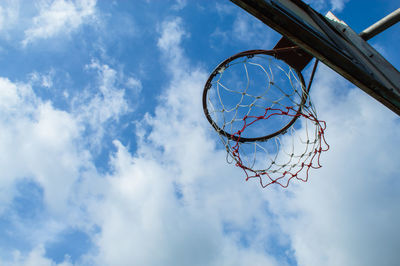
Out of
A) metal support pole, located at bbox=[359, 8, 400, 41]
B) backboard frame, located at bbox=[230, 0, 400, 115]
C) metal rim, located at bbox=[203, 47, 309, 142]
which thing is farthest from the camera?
metal rim, located at bbox=[203, 47, 309, 142]

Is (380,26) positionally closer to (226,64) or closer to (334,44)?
(334,44)

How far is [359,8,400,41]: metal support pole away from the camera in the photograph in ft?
8.87

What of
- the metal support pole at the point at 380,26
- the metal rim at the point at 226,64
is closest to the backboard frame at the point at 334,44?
the metal support pole at the point at 380,26

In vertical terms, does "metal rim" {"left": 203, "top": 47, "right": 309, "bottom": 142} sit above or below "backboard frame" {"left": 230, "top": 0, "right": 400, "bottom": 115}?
above

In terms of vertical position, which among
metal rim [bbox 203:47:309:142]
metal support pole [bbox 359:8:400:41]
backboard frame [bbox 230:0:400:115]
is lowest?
backboard frame [bbox 230:0:400:115]

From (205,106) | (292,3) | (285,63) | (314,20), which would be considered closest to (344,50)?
(314,20)

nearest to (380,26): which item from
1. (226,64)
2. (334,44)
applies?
(334,44)

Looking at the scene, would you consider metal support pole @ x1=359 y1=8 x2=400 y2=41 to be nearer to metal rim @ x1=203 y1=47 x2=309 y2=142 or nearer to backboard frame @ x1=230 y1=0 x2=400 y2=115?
backboard frame @ x1=230 y1=0 x2=400 y2=115

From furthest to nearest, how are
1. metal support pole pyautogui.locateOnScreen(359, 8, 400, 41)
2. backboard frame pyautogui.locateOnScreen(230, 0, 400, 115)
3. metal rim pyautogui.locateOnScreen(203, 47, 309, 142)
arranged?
metal rim pyautogui.locateOnScreen(203, 47, 309, 142), metal support pole pyautogui.locateOnScreen(359, 8, 400, 41), backboard frame pyautogui.locateOnScreen(230, 0, 400, 115)

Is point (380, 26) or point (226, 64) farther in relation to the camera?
point (226, 64)

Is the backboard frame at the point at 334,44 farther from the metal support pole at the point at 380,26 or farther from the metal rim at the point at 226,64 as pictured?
the metal rim at the point at 226,64

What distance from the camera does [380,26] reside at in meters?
2.79

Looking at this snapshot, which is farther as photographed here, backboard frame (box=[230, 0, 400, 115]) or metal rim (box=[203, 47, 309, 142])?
metal rim (box=[203, 47, 309, 142])

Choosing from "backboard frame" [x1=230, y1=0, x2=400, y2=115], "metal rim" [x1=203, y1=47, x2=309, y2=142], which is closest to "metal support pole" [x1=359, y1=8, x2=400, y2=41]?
"backboard frame" [x1=230, y1=0, x2=400, y2=115]
